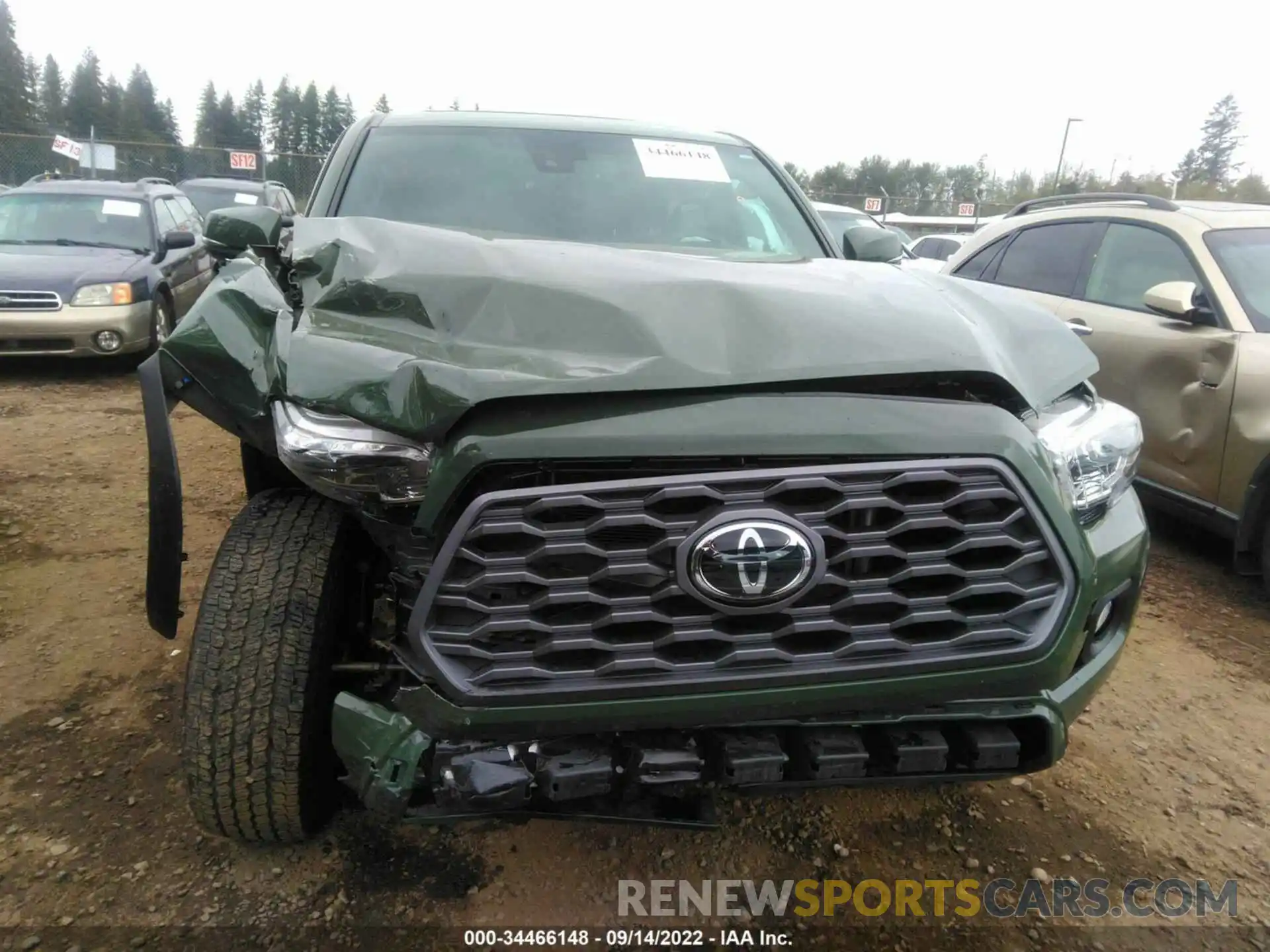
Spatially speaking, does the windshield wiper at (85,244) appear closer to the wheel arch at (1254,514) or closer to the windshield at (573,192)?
the windshield at (573,192)

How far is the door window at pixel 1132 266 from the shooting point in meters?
4.19

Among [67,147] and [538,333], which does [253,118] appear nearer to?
[67,147]

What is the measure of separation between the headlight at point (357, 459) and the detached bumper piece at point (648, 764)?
413 millimetres

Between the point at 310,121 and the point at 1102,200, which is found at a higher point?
the point at 310,121

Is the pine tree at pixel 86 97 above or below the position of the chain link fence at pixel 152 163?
above

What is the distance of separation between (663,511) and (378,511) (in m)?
0.55

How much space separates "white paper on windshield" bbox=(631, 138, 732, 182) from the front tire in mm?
1785

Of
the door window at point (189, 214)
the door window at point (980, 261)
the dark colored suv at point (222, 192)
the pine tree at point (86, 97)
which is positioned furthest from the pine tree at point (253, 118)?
the door window at point (980, 261)

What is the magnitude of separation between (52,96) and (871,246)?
293 feet

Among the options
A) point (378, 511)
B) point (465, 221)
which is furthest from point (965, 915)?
point (465, 221)

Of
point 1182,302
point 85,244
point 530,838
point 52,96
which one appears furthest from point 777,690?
point 52,96

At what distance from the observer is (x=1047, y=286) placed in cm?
503

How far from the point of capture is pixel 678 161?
310 centimetres

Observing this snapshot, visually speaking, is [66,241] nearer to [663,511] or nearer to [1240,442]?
[663,511]
